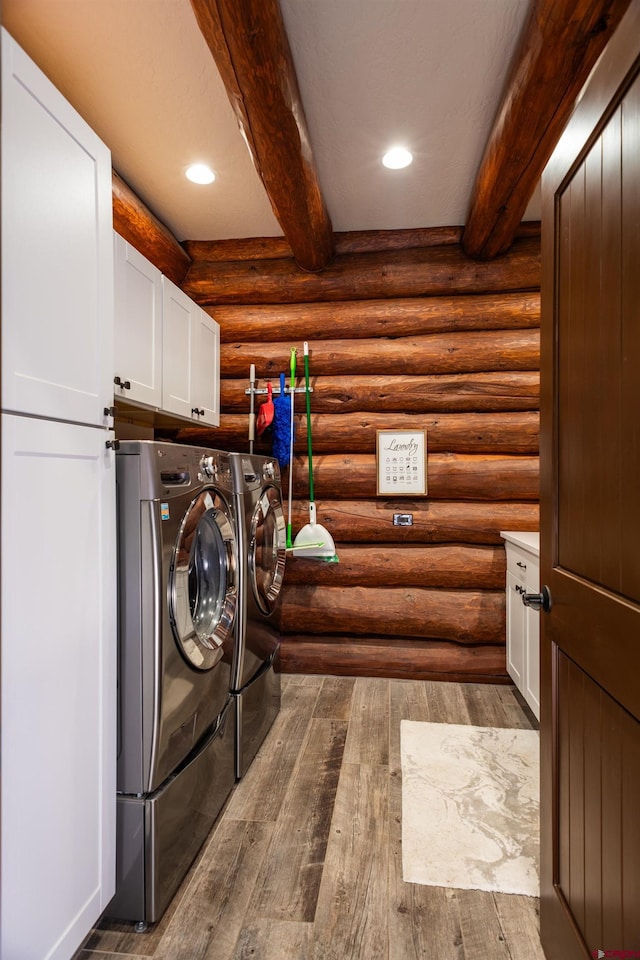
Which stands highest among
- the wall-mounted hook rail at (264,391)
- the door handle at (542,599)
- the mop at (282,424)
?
the wall-mounted hook rail at (264,391)

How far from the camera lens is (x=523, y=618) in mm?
2943

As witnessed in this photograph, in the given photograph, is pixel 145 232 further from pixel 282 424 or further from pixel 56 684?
pixel 56 684

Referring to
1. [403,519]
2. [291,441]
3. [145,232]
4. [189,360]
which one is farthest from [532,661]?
[145,232]

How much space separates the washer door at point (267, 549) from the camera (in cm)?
252

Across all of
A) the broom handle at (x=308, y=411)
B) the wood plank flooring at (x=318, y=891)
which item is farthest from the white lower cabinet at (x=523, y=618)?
the broom handle at (x=308, y=411)

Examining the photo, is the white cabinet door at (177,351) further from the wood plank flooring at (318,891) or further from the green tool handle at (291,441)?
the wood plank flooring at (318,891)

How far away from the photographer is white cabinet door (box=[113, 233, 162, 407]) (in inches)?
89.5

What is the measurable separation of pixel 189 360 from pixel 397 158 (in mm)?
1419

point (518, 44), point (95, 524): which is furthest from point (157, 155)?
point (95, 524)

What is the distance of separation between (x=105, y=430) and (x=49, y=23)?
4.60 ft

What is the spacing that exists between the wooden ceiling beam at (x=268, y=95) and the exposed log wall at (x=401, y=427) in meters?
0.78

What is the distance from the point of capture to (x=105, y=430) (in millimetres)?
1531

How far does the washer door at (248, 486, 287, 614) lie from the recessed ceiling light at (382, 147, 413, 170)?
1.64m

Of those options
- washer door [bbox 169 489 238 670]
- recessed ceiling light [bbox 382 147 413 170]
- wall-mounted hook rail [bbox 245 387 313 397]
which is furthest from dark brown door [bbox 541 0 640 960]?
wall-mounted hook rail [bbox 245 387 313 397]
